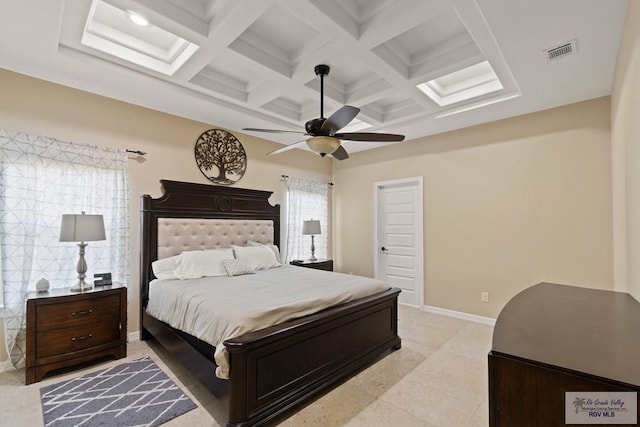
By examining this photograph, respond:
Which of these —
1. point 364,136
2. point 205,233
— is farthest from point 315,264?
point 364,136

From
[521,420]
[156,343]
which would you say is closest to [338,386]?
[521,420]

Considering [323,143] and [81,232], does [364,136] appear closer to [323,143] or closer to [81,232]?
[323,143]

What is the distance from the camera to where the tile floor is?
2.08 m

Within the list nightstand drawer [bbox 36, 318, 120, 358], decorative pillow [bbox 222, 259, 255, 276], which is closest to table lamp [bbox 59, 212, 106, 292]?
nightstand drawer [bbox 36, 318, 120, 358]

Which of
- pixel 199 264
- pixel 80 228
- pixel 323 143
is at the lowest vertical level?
pixel 199 264

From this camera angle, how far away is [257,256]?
3986 millimetres

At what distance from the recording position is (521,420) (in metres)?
0.97

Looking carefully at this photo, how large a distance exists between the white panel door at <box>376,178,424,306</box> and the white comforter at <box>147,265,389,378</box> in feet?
6.16

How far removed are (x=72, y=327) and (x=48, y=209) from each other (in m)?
1.17

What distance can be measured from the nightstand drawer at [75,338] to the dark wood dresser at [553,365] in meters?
3.28

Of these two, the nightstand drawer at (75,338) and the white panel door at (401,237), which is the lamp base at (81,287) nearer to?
the nightstand drawer at (75,338)

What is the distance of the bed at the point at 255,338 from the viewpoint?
1952 mm

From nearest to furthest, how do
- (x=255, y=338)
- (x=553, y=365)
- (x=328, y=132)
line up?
(x=553, y=365), (x=255, y=338), (x=328, y=132)

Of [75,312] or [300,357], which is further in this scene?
[75,312]
